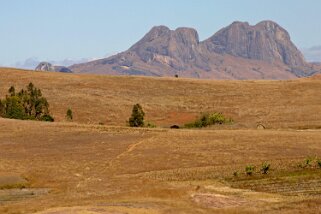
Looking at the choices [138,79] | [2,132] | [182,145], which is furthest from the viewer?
[138,79]

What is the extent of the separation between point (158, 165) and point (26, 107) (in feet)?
203

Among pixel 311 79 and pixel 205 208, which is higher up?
pixel 311 79

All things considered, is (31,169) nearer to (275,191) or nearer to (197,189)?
(197,189)

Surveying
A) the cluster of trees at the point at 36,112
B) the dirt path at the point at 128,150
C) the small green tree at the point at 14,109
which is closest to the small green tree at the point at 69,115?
the cluster of trees at the point at 36,112

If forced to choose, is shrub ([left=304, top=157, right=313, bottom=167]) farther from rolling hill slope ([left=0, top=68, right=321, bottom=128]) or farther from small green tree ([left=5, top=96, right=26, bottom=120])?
small green tree ([left=5, top=96, right=26, bottom=120])

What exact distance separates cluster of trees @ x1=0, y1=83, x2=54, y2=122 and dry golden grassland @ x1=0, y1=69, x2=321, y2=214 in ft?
21.2

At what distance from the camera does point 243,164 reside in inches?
2576

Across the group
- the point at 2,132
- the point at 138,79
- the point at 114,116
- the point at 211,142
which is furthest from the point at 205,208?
the point at 138,79

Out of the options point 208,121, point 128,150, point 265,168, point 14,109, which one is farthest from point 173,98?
point 265,168

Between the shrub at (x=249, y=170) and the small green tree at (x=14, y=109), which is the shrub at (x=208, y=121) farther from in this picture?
the shrub at (x=249, y=170)

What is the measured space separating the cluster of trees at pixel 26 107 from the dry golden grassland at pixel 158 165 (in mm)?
6464

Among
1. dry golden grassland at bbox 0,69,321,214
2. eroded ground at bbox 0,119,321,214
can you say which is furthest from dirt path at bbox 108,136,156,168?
dry golden grassland at bbox 0,69,321,214

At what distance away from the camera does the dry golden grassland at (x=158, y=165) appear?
1861 inches

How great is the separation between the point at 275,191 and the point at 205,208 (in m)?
10.0
